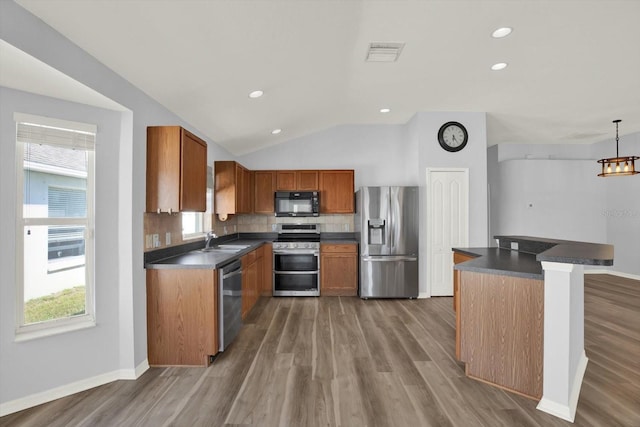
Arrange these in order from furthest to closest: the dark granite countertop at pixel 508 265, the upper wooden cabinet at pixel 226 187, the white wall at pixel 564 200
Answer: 1. the white wall at pixel 564 200
2. the upper wooden cabinet at pixel 226 187
3. the dark granite countertop at pixel 508 265

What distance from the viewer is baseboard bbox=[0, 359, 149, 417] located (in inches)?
79.0

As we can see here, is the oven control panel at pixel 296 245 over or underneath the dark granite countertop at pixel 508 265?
underneath

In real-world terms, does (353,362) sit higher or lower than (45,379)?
lower

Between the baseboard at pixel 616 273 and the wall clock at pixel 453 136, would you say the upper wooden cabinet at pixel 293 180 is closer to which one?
the wall clock at pixel 453 136

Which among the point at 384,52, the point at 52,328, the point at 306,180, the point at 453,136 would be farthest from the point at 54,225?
the point at 453,136

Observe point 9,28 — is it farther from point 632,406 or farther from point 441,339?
point 632,406

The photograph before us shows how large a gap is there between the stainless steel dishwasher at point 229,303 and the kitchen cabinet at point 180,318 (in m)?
0.12

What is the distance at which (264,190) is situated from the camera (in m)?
5.28

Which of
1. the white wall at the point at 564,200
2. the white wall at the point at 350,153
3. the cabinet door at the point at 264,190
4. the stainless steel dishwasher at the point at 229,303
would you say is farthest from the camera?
the white wall at the point at 564,200

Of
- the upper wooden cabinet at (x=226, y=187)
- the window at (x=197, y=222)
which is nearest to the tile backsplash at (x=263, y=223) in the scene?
the window at (x=197, y=222)

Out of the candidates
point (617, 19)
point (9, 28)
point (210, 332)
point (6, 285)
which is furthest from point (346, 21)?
point (6, 285)

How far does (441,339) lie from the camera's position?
3199 millimetres

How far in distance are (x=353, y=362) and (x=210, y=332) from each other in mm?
1255

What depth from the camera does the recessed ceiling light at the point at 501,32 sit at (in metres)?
2.71
